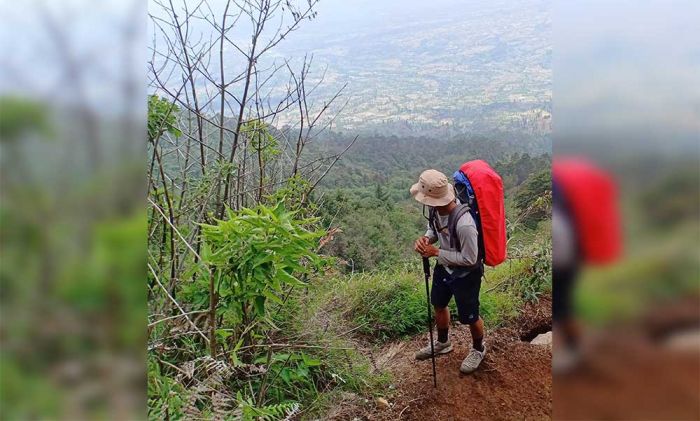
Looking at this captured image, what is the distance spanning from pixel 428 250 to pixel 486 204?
1.27 feet

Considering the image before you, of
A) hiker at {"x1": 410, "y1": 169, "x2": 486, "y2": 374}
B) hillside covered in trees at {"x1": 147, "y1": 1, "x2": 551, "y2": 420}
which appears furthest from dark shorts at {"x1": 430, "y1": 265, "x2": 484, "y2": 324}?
hillside covered in trees at {"x1": 147, "y1": 1, "x2": 551, "y2": 420}

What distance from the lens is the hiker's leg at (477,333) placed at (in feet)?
10.5

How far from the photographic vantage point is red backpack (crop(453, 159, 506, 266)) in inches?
A: 106

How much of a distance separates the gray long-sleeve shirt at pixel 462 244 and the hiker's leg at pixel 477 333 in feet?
1.84

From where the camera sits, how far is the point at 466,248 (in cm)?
269
